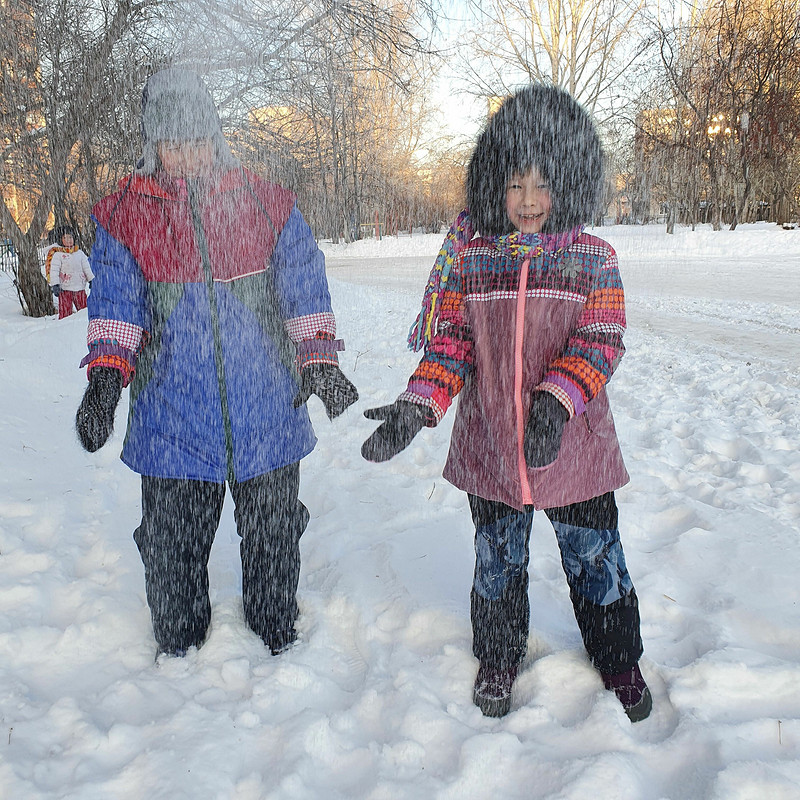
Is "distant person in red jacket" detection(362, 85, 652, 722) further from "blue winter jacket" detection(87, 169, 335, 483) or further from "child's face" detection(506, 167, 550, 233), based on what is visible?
"blue winter jacket" detection(87, 169, 335, 483)

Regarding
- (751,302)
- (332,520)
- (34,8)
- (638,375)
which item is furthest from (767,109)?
(332,520)

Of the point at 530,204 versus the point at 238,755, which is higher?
the point at 530,204

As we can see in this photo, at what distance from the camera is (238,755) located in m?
1.74

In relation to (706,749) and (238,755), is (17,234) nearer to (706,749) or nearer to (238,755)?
(238,755)

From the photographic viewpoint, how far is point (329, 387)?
186cm

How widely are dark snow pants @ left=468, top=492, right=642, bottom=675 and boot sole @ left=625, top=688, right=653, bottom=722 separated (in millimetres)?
98

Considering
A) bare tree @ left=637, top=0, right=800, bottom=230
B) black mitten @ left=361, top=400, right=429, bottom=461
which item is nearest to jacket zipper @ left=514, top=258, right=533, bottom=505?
black mitten @ left=361, top=400, right=429, bottom=461

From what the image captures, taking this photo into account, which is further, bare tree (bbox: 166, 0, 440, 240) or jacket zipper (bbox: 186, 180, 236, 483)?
bare tree (bbox: 166, 0, 440, 240)

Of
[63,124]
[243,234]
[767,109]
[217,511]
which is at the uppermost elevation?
[767,109]

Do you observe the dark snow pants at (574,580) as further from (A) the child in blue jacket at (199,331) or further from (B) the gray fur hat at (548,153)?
(B) the gray fur hat at (548,153)

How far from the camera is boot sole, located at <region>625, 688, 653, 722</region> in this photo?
1.80 metres

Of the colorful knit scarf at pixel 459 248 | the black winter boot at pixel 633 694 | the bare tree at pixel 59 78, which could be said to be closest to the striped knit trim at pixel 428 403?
the colorful knit scarf at pixel 459 248

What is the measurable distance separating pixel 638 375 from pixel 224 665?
4.34 meters

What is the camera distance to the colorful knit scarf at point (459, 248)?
1.70 meters
